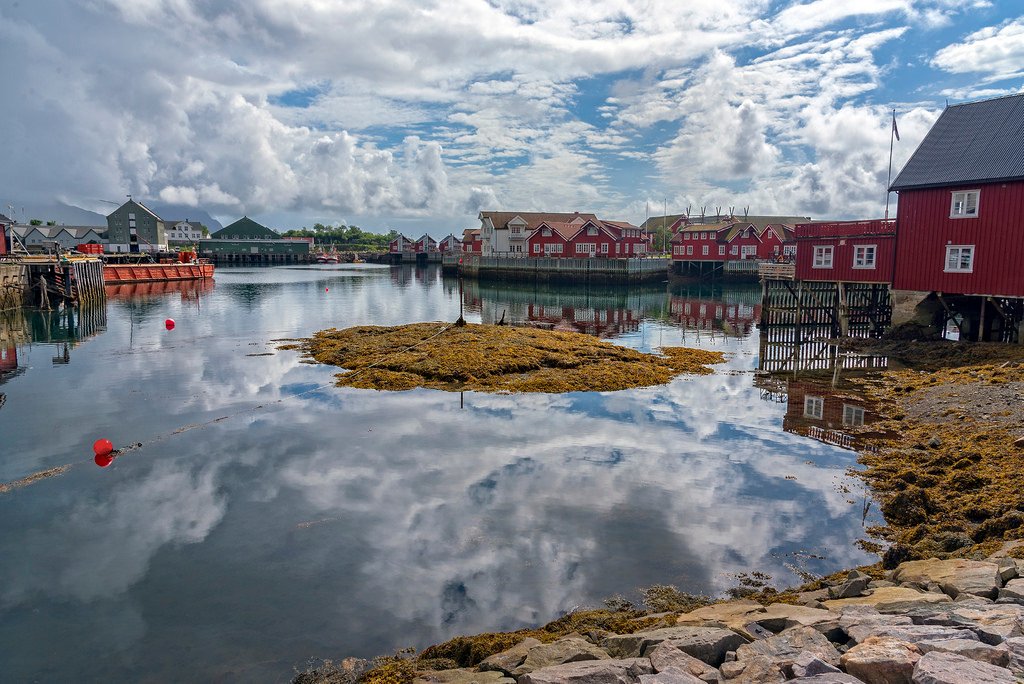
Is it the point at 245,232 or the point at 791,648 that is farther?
the point at 245,232

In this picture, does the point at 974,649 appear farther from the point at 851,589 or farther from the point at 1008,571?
the point at 851,589

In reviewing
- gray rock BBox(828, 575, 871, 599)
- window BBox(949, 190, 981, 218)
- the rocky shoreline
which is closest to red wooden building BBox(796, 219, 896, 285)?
window BBox(949, 190, 981, 218)

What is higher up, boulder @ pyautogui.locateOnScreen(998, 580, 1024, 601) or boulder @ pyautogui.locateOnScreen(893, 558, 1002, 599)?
boulder @ pyautogui.locateOnScreen(998, 580, 1024, 601)

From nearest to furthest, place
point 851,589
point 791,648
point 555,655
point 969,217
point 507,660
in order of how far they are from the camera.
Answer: point 791,648 < point 555,655 < point 507,660 < point 851,589 < point 969,217

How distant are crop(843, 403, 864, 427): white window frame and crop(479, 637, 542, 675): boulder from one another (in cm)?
1590

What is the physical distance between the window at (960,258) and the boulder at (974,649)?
30901 millimetres

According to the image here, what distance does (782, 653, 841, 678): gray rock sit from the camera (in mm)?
6406

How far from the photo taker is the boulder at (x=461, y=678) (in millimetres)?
7758

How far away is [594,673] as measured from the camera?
276 inches

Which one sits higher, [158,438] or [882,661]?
[882,661]

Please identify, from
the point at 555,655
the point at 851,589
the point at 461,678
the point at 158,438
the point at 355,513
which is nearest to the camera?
the point at 555,655

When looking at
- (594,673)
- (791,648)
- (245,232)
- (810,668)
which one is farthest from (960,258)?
(245,232)

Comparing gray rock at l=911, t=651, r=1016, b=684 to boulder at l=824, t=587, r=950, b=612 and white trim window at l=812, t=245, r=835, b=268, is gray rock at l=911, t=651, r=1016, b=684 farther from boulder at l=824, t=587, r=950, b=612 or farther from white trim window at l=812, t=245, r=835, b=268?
white trim window at l=812, t=245, r=835, b=268

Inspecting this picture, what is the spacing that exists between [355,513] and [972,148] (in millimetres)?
34576
